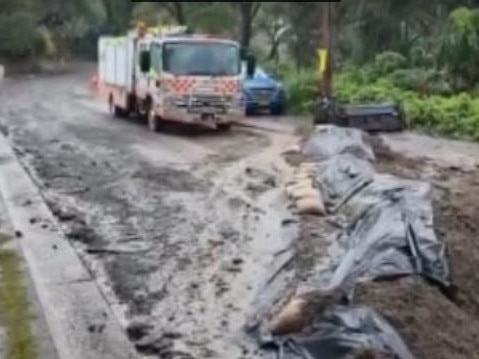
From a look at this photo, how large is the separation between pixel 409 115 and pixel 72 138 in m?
9.02

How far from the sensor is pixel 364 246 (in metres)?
9.73

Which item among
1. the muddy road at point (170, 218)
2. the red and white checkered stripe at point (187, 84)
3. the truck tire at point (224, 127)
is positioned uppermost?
the red and white checkered stripe at point (187, 84)

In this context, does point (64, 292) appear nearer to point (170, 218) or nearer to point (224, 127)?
point (170, 218)

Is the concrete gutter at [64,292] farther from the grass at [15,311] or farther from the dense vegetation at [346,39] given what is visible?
the dense vegetation at [346,39]

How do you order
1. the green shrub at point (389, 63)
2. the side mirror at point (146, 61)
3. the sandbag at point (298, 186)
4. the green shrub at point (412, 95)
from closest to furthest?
1. the sandbag at point (298, 186)
2. the green shrub at point (412, 95)
3. the side mirror at point (146, 61)
4. the green shrub at point (389, 63)

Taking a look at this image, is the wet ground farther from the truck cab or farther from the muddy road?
the truck cab

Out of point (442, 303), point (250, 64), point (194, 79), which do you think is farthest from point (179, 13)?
point (442, 303)

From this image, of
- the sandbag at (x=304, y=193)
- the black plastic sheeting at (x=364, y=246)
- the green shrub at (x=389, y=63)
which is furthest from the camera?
the green shrub at (x=389, y=63)

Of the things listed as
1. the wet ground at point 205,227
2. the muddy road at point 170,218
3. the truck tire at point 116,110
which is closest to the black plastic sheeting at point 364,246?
the wet ground at point 205,227

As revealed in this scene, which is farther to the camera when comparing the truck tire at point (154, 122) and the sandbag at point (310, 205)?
the truck tire at point (154, 122)

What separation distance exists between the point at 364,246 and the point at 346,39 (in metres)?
33.8

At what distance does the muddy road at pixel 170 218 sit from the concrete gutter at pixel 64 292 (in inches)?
6.6

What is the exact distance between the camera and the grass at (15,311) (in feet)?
22.8

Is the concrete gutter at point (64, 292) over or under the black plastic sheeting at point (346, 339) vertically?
under
